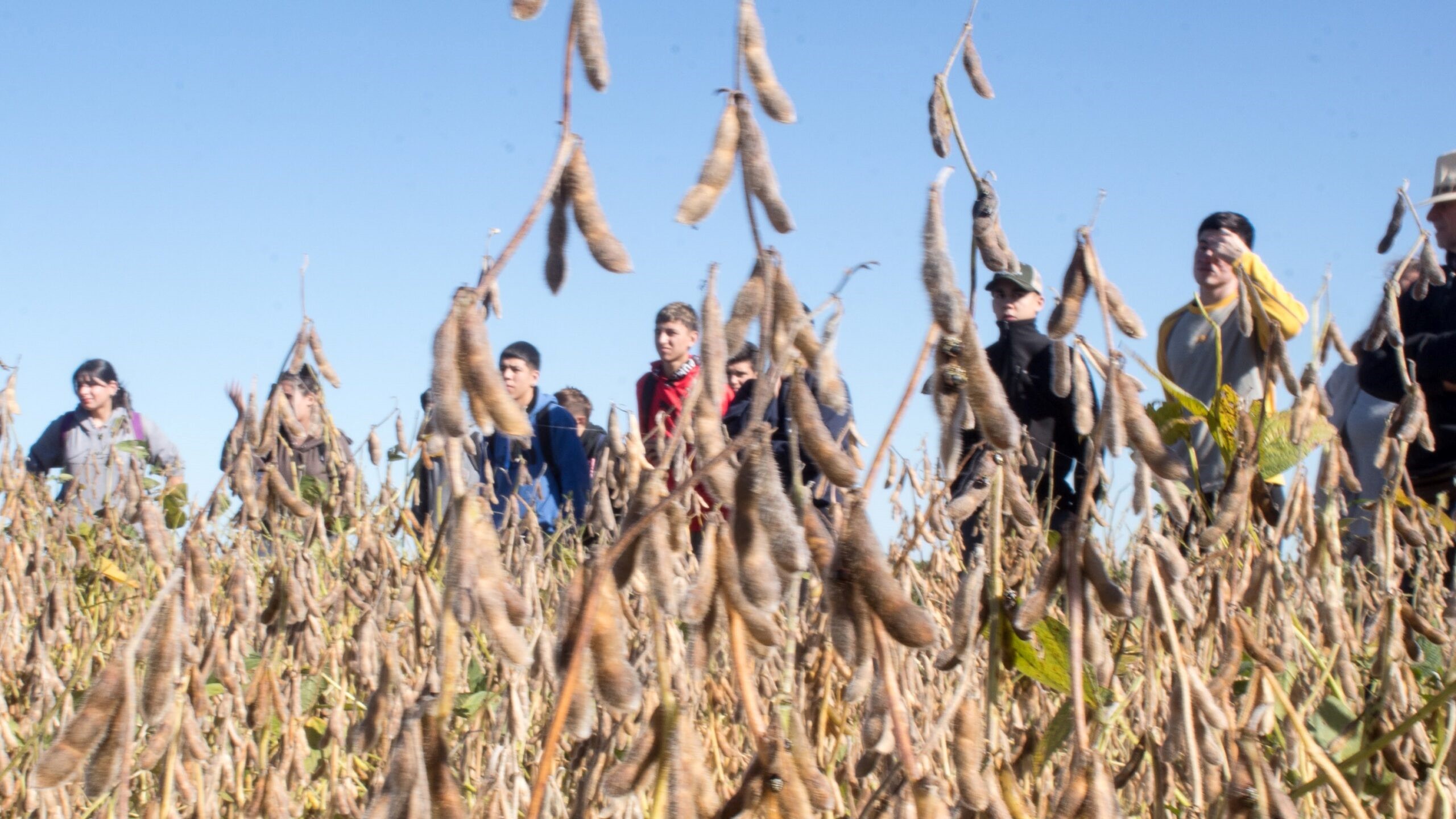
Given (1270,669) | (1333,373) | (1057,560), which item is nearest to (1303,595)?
(1270,669)

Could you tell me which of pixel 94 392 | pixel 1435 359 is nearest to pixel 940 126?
pixel 1435 359

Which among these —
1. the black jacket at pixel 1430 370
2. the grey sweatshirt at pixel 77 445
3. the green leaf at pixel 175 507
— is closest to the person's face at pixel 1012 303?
the black jacket at pixel 1430 370

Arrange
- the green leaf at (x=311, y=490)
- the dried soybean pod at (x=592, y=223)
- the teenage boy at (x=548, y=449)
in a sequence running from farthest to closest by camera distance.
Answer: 1. the teenage boy at (x=548, y=449)
2. the green leaf at (x=311, y=490)
3. the dried soybean pod at (x=592, y=223)

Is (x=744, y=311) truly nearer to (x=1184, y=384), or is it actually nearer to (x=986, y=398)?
(x=986, y=398)

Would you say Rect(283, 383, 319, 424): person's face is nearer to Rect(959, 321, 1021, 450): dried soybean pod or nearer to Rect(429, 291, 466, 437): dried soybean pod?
Rect(429, 291, 466, 437): dried soybean pod

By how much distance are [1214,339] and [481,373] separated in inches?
67.5

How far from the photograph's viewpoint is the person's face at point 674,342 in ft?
9.97

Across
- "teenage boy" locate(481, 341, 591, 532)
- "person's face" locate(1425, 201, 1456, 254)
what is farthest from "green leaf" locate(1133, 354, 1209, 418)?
"teenage boy" locate(481, 341, 591, 532)

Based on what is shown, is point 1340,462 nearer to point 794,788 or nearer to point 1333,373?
point 794,788

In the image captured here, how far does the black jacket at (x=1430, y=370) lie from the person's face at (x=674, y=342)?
1425 millimetres

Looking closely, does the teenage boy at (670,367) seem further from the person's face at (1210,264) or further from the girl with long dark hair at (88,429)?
the girl with long dark hair at (88,429)

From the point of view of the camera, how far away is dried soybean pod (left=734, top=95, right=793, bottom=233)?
86 centimetres

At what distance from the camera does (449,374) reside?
779 millimetres

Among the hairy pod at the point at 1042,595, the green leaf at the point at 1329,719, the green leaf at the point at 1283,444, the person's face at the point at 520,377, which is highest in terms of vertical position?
the person's face at the point at 520,377
